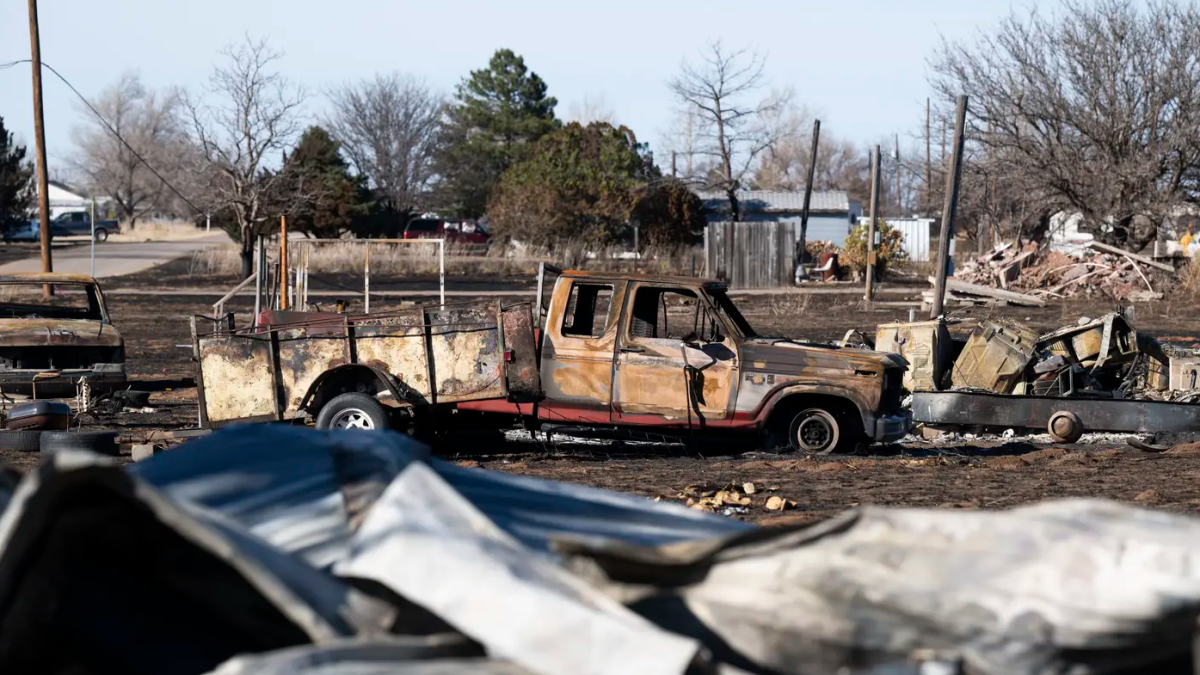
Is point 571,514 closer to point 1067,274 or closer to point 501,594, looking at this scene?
point 501,594

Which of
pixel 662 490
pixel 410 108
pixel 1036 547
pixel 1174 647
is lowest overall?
pixel 662 490

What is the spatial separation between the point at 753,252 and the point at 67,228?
157ft

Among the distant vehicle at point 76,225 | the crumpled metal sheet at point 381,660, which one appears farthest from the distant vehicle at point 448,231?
Answer: the crumpled metal sheet at point 381,660

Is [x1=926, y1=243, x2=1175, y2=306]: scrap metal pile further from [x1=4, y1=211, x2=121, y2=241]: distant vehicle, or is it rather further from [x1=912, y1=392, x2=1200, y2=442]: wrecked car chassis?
[x1=4, y1=211, x2=121, y2=241]: distant vehicle

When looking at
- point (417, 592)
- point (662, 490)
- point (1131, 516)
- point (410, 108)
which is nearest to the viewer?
point (417, 592)

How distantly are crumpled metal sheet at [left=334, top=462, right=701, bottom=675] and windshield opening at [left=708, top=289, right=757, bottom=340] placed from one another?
27.2ft

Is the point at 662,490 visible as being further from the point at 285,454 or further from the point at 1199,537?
the point at 1199,537

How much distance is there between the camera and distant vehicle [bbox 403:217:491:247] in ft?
188

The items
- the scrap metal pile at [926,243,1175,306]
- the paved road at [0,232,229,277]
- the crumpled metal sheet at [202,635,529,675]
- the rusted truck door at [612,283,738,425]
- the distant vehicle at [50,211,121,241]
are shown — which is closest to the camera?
the crumpled metal sheet at [202,635,529,675]

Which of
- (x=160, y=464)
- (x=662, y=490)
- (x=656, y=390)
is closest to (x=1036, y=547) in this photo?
(x=160, y=464)

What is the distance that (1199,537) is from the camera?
3.38 metres

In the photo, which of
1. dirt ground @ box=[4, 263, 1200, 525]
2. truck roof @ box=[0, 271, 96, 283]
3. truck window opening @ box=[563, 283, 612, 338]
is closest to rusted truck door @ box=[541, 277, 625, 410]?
truck window opening @ box=[563, 283, 612, 338]

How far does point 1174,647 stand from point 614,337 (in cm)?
855

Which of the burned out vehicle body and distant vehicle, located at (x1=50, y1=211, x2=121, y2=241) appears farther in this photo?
distant vehicle, located at (x1=50, y1=211, x2=121, y2=241)
